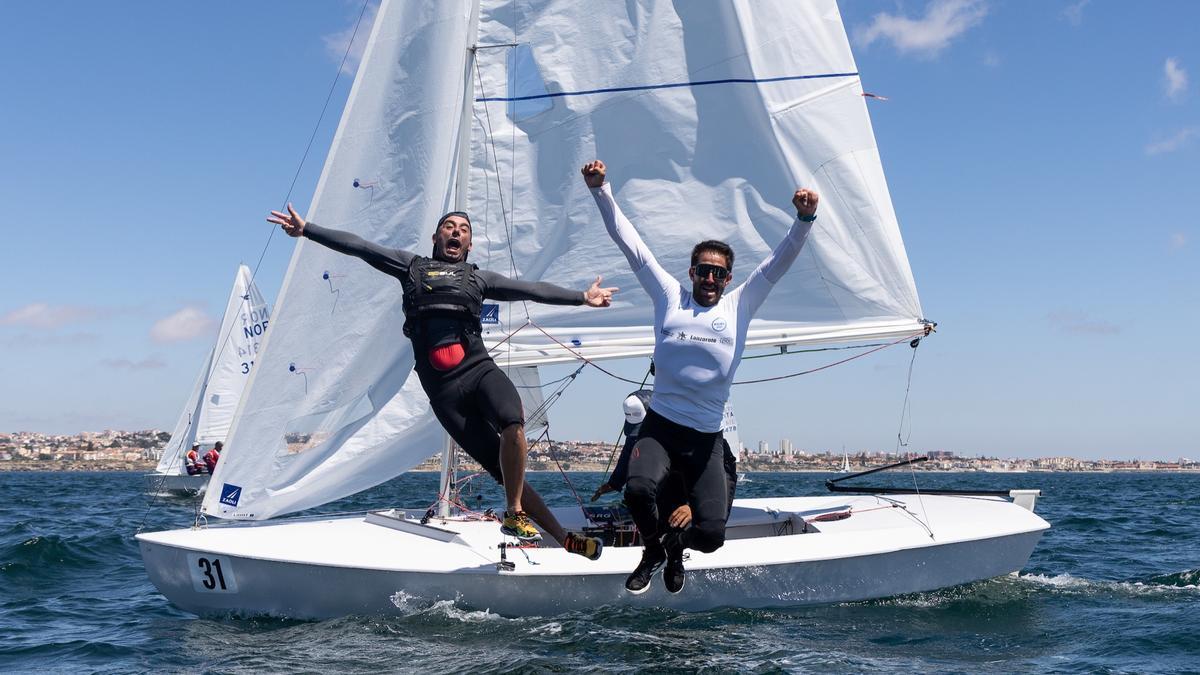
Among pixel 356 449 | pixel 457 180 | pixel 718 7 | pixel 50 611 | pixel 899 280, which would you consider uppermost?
pixel 718 7

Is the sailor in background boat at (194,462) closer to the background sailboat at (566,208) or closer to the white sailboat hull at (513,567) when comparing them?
the background sailboat at (566,208)

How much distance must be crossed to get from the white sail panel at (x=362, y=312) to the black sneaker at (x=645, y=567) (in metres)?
3.22

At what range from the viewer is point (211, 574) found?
7.56 m

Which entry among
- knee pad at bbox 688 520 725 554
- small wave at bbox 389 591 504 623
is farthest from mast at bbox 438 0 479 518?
knee pad at bbox 688 520 725 554

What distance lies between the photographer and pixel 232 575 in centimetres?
746

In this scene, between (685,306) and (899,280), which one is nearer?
(685,306)

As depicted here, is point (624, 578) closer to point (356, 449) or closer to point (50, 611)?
point (356, 449)

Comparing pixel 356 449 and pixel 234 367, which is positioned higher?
pixel 234 367

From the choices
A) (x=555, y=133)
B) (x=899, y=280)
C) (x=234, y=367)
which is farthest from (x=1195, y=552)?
(x=234, y=367)

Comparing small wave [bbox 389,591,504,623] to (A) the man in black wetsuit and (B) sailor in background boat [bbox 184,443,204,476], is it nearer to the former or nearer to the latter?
(A) the man in black wetsuit

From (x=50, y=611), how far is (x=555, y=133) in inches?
228

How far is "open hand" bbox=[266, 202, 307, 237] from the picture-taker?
6781 mm

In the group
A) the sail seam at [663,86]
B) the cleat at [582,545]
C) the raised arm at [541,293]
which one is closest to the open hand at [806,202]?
the raised arm at [541,293]

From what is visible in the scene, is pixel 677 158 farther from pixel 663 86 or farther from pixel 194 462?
pixel 194 462
